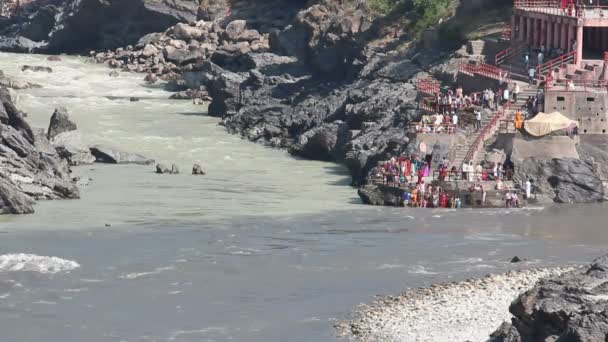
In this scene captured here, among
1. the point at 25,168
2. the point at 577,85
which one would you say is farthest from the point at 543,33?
the point at 25,168

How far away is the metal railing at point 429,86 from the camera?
8475 cm

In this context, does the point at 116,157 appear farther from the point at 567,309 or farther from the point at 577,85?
the point at 567,309

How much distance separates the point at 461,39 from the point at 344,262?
3825cm

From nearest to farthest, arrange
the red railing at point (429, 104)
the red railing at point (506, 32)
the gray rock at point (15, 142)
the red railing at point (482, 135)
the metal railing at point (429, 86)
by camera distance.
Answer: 1. the red railing at point (482, 135)
2. the gray rock at point (15, 142)
3. the red railing at point (429, 104)
4. the metal railing at point (429, 86)
5. the red railing at point (506, 32)

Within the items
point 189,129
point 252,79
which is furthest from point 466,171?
point 252,79

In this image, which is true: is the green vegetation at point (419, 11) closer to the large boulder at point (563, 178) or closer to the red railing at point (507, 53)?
the red railing at point (507, 53)

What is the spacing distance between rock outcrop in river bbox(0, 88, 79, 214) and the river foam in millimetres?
10092

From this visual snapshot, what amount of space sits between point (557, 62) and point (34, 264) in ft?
109

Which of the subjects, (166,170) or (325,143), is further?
(325,143)

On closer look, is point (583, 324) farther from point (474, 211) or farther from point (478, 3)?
point (478, 3)

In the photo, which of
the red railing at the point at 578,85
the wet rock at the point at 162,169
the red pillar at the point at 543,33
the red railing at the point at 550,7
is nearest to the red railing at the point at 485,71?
the red railing at the point at 578,85

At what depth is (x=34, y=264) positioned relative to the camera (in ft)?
190

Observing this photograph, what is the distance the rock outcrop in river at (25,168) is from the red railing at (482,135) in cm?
1722

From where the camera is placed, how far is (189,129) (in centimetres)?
9994
